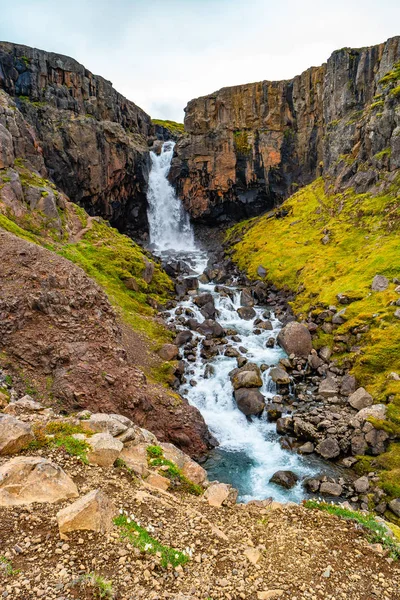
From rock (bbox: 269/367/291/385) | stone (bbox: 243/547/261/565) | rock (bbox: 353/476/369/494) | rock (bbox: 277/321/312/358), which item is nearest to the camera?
stone (bbox: 243/547/261/565)

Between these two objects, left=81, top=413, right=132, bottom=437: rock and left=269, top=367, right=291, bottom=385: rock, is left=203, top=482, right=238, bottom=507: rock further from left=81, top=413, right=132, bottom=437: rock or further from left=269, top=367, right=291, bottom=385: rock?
left=269, top=367, right=291, bottom=385: rock

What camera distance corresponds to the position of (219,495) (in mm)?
11312

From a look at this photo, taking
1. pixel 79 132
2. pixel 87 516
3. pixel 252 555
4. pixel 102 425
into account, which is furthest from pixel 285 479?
pixel 79 132

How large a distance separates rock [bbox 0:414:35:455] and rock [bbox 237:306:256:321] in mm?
33176

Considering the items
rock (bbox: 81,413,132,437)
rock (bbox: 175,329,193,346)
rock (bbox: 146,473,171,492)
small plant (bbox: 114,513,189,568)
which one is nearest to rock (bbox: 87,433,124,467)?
rock (bbox: 146,473,171,492)

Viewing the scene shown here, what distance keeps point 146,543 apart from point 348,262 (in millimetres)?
41357

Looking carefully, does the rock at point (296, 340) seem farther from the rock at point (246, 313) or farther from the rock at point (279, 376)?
the rock at point (246, 313)

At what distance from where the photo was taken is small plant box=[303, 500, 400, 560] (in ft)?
29.8

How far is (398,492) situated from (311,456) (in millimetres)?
4995

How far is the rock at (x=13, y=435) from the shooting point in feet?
30.0

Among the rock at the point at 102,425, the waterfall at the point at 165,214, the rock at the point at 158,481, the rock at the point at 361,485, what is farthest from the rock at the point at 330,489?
the waterfall at the point at 165,214

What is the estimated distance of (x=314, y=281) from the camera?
43.5 metres

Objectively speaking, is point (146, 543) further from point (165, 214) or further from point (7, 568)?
point (165, 214)

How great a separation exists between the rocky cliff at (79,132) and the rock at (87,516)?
207 feet
